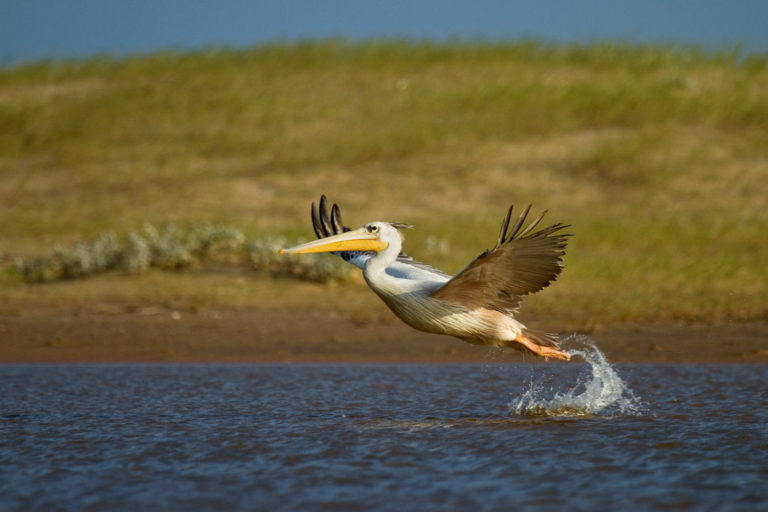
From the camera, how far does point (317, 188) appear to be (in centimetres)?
1328

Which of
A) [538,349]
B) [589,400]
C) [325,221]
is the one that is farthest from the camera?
[325,221]

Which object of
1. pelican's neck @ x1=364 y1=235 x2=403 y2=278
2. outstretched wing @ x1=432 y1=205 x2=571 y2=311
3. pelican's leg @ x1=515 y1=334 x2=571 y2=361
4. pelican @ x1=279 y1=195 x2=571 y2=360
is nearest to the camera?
outstretched wing @ x1=432 y1=205 x2=571 y2=311

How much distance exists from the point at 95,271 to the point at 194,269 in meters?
1.02

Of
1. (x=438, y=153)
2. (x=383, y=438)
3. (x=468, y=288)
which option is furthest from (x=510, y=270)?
(x=438, y=153)

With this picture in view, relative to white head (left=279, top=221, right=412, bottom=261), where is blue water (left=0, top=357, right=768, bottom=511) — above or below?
below

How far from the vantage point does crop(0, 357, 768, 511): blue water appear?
4.36 metres

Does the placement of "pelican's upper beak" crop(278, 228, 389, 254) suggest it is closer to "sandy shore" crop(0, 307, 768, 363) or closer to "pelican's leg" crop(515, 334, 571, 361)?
"pelican's leg" crop(515, 334, 571, 361)

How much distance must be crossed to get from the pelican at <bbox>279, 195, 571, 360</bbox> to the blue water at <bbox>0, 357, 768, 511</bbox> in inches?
20.8

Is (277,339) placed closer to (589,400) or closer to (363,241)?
(363,241)

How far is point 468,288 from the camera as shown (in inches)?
222

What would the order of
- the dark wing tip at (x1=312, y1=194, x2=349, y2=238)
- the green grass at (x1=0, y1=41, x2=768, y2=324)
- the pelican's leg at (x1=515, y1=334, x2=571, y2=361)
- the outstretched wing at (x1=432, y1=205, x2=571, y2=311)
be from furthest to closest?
1. the green grass at (x1=0, y1=41, x2=768, y2=324)
2. the dark wing tip at (x1=312, y1=194, x2=349, y2=238)
3. the pelican's leg at (x1=515, y1=334, x2=571, y2=361)
4. the outstretched wing at (x1=432, y1=205, x2=571, y2=311)

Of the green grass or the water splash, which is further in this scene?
the green grass

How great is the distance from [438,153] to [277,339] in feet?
20.6

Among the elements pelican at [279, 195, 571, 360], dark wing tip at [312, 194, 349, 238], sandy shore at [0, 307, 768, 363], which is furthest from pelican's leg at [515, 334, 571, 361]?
sandy shore at [0, 307, 768, 363]
